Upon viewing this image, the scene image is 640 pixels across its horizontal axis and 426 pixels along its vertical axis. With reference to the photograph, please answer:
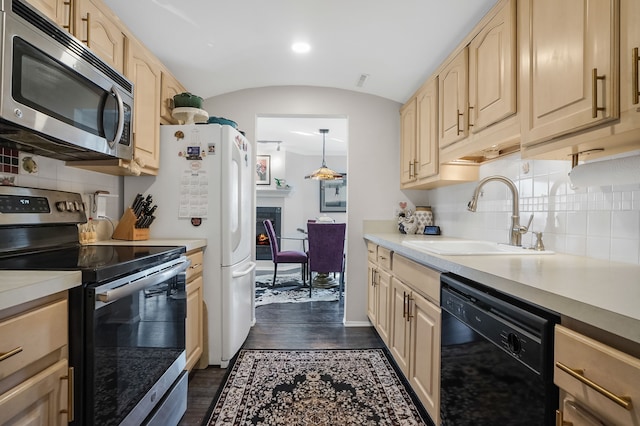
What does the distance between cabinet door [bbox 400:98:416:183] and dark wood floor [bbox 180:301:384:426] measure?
147 centimetres

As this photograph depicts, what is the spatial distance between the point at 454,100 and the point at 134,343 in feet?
6.87

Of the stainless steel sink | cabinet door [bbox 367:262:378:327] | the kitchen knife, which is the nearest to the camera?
the stainless steel sink

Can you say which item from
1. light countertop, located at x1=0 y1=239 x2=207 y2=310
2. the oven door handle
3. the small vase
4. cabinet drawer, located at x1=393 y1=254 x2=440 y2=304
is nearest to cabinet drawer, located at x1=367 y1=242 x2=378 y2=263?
the small vase

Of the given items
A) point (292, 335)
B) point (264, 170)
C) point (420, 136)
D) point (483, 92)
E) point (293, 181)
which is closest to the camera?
point (483, 92)

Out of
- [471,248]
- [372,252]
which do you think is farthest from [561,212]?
[372,252]

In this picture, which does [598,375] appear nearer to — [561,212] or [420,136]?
[561,212]

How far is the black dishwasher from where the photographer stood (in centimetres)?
77

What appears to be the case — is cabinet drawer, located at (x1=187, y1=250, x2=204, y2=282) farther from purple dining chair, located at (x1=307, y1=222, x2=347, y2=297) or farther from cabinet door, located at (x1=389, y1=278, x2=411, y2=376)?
purple dining chair, located at (x1=307, y1=222, x2=347, y2=297)

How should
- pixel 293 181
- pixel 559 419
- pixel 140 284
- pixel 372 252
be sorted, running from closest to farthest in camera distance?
pixel 559 419 < pixel 140 284 < pixel 372 252 < pixel 293 181

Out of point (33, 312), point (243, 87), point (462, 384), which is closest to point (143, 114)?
point (243, 87)

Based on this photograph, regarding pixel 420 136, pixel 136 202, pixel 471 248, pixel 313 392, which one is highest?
pixel 420 136

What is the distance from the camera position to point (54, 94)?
117cm

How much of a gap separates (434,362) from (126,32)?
7.71 ft

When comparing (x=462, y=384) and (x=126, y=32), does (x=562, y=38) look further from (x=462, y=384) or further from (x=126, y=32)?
(x=126, y=32)
